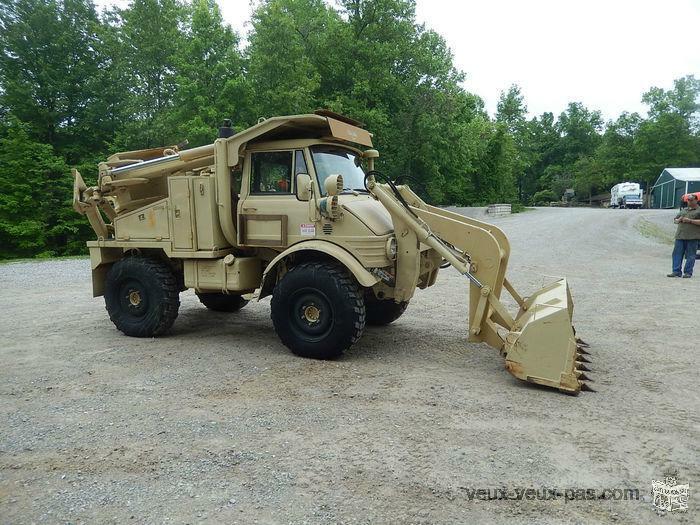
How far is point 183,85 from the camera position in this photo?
19.7 meters

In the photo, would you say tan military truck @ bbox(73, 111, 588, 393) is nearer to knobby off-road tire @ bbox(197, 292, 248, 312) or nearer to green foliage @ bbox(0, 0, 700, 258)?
knobby off-road tire @ bbox(197, 292, 248, 312)

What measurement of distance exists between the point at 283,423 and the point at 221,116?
1794cm

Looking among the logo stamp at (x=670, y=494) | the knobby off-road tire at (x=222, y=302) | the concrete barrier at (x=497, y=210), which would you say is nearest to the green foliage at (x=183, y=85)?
the concrete barrier at (x=497, y=210)

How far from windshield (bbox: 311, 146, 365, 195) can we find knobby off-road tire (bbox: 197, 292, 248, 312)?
308 centimetres

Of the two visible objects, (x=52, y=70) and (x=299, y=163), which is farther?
(x=52, y=70)

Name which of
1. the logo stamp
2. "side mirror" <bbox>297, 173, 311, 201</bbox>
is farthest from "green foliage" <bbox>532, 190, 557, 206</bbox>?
the logo stamp

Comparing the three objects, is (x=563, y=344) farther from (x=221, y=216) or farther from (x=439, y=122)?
(x=439, y=122)

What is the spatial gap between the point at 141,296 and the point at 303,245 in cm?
255

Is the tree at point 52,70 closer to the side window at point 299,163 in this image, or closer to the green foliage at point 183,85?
the green foliage at point 183,85

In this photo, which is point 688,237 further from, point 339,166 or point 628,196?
point 628,196

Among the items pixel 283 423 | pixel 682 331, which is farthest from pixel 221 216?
pixel 682 331

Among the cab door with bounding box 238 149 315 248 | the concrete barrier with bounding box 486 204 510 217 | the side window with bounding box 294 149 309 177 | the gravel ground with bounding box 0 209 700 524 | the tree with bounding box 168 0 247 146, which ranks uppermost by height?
the tree with bounding box 168 0 247 146

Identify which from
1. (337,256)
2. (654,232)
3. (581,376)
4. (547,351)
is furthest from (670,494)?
(654,232)

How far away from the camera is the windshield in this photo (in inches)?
225
